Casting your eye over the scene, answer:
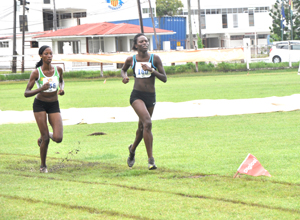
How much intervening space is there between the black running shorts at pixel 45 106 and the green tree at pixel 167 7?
70.4m

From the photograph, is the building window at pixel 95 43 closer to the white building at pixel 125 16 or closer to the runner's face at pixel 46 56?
the white building at pixel 125 16

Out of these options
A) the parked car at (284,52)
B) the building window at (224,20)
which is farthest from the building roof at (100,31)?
the building window at (224,20)

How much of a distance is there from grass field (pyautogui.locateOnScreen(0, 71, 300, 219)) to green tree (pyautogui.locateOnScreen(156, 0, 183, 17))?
65807mm

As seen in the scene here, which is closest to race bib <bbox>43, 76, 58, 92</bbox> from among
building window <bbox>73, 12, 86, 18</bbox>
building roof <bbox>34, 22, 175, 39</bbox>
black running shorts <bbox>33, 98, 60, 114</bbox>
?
black running shorts <bbox>33, 98, 60, 114</bbox>

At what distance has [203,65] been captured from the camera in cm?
4094

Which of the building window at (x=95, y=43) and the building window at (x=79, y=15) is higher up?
the building window at (x=79, y=15)

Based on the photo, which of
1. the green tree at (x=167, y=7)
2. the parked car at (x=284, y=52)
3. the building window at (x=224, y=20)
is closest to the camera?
the parked car at (x=284, y=52)

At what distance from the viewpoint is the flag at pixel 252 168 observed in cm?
687

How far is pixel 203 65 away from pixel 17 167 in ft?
110

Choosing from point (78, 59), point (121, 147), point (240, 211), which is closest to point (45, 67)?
point (121, 147)

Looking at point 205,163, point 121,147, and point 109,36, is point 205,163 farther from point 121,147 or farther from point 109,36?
point 109,36

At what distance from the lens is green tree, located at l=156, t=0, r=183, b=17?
7731 centimetres

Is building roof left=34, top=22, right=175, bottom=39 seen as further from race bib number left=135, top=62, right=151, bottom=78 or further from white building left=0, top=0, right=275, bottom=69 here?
race bib number left=135, top=62, right=151, bottom=78

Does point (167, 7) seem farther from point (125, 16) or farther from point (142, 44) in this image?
point (142, 44)
